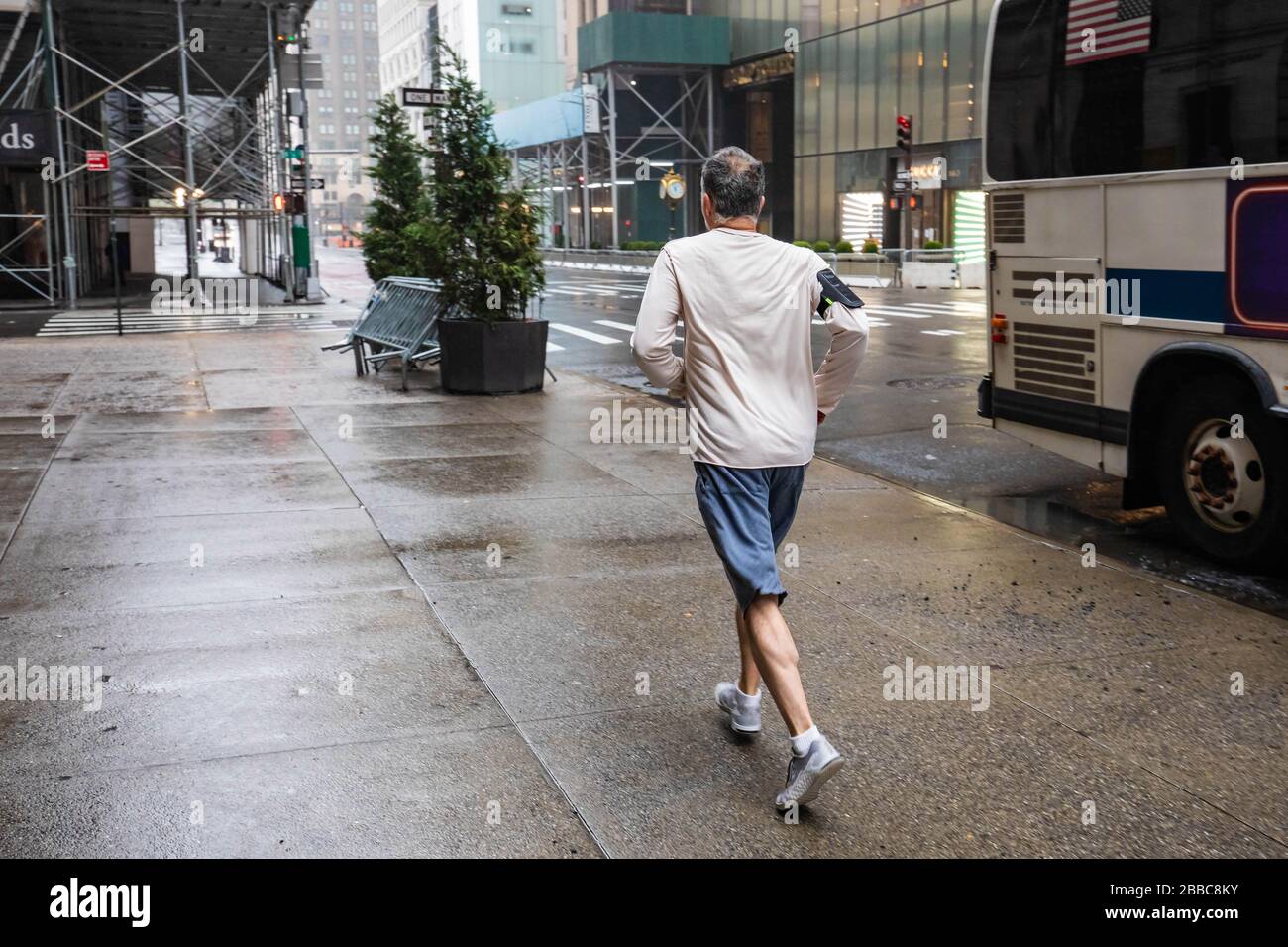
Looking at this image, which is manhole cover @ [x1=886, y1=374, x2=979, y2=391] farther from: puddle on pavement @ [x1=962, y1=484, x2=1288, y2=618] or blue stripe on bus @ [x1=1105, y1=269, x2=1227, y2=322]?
blue stripe on bus @ [x1=1105, y1=269, x2=1227, y2=322]

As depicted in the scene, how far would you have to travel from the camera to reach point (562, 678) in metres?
5.39

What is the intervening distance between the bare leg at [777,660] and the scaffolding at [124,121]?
2258cm

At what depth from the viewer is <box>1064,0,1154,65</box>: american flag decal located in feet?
25.4

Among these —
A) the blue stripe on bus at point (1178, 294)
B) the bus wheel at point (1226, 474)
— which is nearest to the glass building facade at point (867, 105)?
the blue stripe on bus at point (1178, 294)

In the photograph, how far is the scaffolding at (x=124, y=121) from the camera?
27.8 meters

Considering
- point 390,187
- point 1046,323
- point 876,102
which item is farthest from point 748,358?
point 876,102

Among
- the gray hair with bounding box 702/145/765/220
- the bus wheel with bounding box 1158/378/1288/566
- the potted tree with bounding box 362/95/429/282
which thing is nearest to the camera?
the gray hair with bounding box 702/145/765/220

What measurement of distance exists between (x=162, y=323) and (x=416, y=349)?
36.2 feet

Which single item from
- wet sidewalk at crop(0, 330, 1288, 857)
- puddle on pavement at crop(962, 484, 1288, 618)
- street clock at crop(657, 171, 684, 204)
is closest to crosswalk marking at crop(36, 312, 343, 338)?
wet sidewalk at crop(0, 330, 1288, 857)

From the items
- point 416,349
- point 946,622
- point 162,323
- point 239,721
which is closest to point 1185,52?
point 946,622

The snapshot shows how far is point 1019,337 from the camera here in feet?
29.5

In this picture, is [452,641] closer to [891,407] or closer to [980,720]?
[980,720]

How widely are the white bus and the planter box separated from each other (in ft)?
20.1

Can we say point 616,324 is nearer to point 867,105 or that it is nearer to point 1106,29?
point 1106,29
